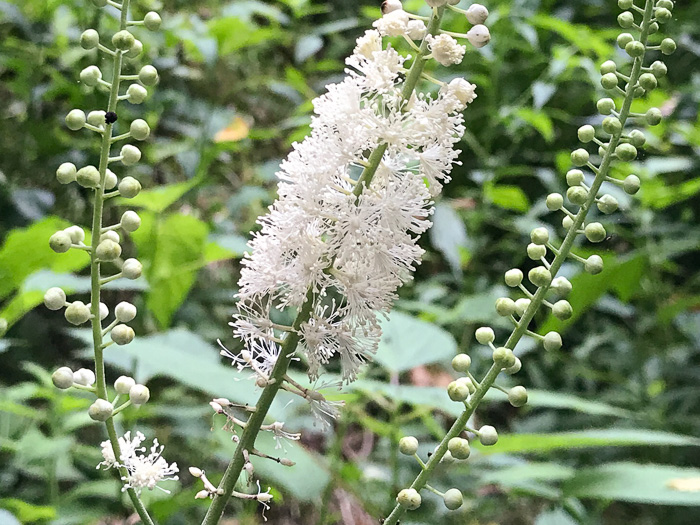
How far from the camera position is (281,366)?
54 centimetres

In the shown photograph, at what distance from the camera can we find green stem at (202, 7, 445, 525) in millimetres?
514

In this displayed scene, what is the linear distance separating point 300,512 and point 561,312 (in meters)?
1.36

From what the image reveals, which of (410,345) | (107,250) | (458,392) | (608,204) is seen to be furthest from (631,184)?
(410,345)

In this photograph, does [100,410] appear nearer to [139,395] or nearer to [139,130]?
[139,395]

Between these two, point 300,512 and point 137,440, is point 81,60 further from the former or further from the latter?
point 137,440

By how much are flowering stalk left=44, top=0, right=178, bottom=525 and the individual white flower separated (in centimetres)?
23

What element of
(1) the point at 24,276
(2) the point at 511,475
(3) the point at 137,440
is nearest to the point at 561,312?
(3) the point at 137,440

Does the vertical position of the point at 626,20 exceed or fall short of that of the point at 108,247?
it exceeds it

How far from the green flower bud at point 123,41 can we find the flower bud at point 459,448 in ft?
1.33

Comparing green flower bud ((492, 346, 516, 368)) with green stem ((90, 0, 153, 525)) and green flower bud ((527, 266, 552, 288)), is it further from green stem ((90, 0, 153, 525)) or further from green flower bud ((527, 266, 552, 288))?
green stem ((90, 0, 153, 525))

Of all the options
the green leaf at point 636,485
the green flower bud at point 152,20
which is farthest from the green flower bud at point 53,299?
the green leaf at point 636,485

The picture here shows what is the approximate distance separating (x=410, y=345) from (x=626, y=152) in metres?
0.66

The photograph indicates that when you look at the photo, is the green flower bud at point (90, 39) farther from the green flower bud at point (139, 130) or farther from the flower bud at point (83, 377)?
the flower bud at point (83, 377)

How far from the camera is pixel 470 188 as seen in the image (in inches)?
85.5
